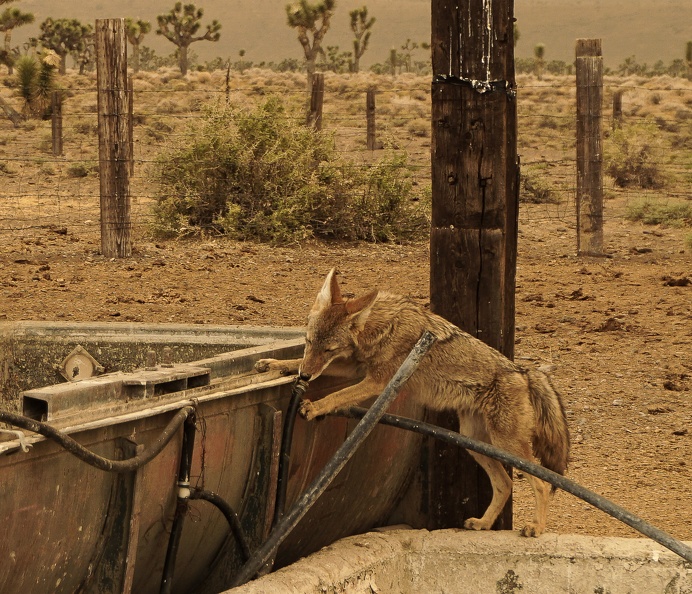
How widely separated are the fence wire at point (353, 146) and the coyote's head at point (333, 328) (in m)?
8.56

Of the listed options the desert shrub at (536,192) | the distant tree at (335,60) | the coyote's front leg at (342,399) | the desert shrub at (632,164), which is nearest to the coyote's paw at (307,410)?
the coyote's front leg at (342,399)

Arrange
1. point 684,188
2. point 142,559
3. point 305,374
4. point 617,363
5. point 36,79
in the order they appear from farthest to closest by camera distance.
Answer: point 36,79, point 684,188, point 617,363, point 305,374, point 142,559

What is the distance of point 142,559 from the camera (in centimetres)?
384

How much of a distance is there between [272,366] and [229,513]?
2.09 feet

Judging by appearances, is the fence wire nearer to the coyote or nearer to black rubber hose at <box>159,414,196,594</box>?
the coyote

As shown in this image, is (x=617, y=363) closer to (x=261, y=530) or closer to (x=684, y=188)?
(x=261, y=530)

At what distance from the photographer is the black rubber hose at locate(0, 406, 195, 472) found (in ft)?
9.84

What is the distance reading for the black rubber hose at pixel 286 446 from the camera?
419cm

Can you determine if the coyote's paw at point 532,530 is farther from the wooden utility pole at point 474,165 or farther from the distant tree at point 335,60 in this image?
the distant tree at point 335,60

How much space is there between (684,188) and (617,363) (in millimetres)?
11725

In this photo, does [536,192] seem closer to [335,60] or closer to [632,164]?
[632,164]

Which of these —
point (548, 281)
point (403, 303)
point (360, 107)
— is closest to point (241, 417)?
point (403, 303)

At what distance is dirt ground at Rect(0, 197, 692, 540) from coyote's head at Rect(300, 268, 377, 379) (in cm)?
201

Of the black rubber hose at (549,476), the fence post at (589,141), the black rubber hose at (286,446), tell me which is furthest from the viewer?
the fence post at (589,141)
